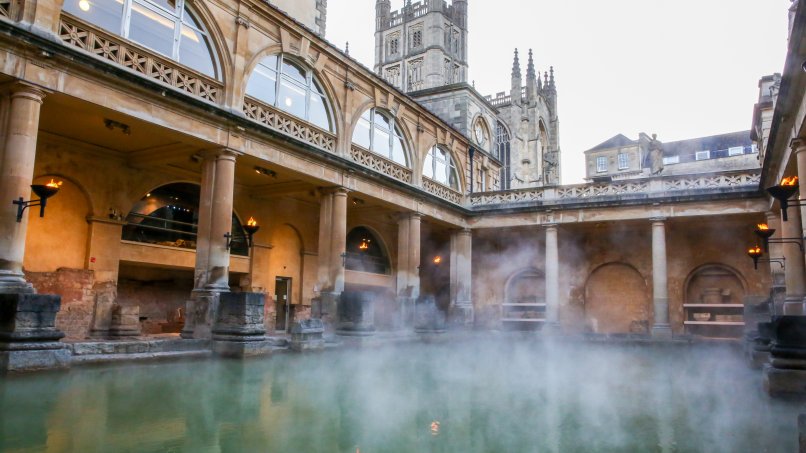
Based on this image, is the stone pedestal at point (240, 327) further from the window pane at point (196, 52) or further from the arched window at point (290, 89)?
the arched window at point (290, 89)

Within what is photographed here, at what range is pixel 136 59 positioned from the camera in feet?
37.3

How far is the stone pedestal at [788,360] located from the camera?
23.5 ft

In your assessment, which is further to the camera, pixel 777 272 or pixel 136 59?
pixel 777 272

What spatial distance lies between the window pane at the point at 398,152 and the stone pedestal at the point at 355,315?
660 cm

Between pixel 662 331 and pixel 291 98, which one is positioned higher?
pixel 291 98

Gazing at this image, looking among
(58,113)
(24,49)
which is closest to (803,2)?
(24,49)

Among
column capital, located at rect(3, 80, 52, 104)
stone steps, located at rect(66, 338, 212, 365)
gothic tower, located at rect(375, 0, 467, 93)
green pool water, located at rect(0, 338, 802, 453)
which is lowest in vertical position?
green pool water, located at rect(0, 338, 802, 453)

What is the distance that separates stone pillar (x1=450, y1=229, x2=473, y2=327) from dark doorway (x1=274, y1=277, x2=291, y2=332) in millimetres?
6703

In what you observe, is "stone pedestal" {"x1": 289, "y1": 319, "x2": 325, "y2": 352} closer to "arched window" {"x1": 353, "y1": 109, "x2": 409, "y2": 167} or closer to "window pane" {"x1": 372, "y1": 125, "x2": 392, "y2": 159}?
"arched window" {"x1": 353, "y1": 109, "x2": 409, "y2": 167}

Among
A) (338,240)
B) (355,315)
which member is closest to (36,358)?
(355,315)

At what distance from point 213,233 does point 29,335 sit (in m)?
5.28

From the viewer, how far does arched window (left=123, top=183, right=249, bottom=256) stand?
14789mm

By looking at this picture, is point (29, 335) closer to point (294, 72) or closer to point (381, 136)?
point (294, 72)

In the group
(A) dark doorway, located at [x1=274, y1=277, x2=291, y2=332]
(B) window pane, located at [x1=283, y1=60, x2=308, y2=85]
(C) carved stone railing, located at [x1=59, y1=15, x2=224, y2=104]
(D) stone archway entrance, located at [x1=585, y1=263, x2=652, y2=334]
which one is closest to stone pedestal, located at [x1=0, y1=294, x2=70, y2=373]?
(C) carved stone railing, located at [x1=59, y1=15, x2=224, y2=104]
